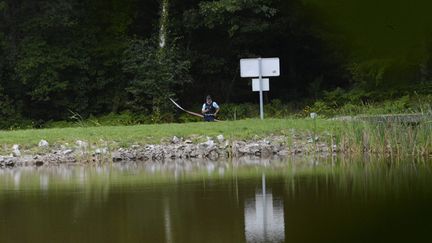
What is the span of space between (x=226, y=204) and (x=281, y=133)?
9.89 meters

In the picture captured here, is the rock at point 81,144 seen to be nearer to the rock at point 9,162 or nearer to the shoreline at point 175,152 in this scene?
the shoreline at point 175,152

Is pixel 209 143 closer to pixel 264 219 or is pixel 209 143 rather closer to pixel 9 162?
pixel 9 162

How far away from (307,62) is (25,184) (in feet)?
78.3

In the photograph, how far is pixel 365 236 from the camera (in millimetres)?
8508

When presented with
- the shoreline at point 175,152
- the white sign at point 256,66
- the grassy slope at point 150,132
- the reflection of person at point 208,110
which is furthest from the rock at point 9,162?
the reflection of person at point 208,110

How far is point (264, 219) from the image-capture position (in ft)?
33.0

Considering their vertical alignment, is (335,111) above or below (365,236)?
above

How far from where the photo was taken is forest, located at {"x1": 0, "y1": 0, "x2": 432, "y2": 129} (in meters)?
31.8

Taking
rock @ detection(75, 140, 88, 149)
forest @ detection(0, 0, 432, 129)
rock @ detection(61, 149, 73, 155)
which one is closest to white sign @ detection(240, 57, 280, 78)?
rock @ detection(75, 140, 88, 149)

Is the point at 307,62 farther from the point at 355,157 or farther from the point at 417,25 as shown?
the point at 417,25

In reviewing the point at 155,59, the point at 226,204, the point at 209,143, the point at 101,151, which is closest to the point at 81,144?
the point at 101,151

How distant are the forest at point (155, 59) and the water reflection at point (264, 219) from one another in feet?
58.2

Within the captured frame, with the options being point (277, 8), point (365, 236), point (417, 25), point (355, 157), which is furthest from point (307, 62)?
point (417, 25)

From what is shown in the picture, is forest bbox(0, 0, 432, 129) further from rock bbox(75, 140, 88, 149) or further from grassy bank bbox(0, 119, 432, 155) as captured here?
rock bbox(75, 140, 88, 149)
